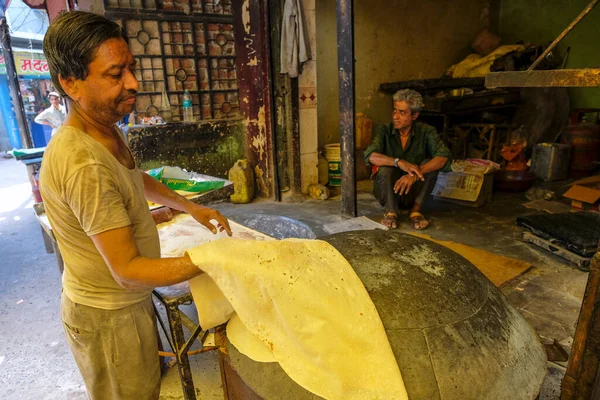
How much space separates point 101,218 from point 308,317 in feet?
2.20

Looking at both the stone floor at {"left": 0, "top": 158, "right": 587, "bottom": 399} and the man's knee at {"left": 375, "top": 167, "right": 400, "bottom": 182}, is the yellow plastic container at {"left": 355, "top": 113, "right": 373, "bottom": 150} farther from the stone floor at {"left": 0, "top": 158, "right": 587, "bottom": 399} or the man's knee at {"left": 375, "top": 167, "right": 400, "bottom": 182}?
the man's knee at {"left": 375, "top": 167, "right": 400, "bottom": 182}

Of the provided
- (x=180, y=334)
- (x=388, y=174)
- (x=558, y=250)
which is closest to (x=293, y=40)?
(x=388, y=174)

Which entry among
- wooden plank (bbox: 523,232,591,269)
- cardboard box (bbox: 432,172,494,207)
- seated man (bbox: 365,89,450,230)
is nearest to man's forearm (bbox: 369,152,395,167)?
seated man (bbox: 365,89,450,230)

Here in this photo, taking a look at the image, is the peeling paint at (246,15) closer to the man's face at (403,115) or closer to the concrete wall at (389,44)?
the concrete wall at (389,44)

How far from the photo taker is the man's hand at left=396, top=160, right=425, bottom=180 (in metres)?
4.31

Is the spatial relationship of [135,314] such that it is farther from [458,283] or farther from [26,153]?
[26,153]

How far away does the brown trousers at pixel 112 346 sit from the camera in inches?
59.4

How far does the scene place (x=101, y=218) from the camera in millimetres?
1194

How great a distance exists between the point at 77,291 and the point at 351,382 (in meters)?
1.05

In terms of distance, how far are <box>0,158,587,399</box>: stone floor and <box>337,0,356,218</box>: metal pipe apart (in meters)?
0.53

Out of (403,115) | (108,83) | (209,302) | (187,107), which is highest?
(108,83)

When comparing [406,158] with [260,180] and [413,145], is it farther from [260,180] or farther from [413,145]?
[260,180]

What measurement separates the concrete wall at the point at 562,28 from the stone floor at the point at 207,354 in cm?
349

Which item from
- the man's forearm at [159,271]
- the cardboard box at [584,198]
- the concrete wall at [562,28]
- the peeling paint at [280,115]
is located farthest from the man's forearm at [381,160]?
the concrete wall at [562,28]
